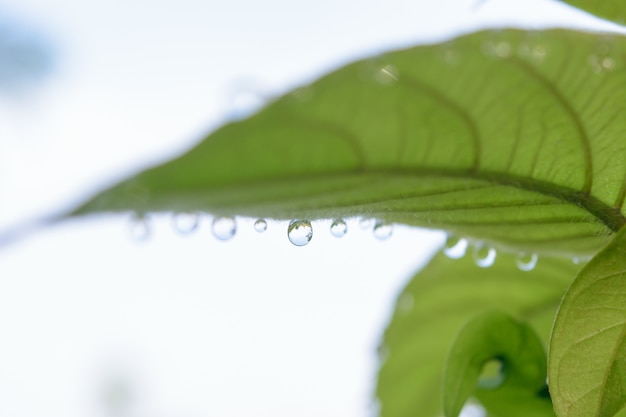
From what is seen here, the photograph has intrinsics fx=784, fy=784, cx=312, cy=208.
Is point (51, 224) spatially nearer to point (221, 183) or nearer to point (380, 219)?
point (221, 183)

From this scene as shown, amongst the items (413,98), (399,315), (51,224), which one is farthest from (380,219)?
→ (399,315)

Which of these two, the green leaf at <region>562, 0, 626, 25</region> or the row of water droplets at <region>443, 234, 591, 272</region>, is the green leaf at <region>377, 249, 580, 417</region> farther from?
the green leaf at <region>562, 0, 626, 25</region>

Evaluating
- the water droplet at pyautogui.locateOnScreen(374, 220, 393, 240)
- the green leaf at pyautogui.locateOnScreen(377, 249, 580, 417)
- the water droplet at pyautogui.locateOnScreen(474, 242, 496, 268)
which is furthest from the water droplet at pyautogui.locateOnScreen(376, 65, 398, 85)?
the green leaf at pyautogui.locateOnScreen(377, 249, 580, 417)

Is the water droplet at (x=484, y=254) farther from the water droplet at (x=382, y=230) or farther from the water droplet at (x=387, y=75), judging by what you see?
the water droplet at (x=387, y=75)

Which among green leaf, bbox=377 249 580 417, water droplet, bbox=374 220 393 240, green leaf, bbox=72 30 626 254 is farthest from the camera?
green leaf, bbox=377 249 580 417

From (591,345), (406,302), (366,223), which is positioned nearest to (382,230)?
(366,223)

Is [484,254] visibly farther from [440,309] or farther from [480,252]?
[440,309]
